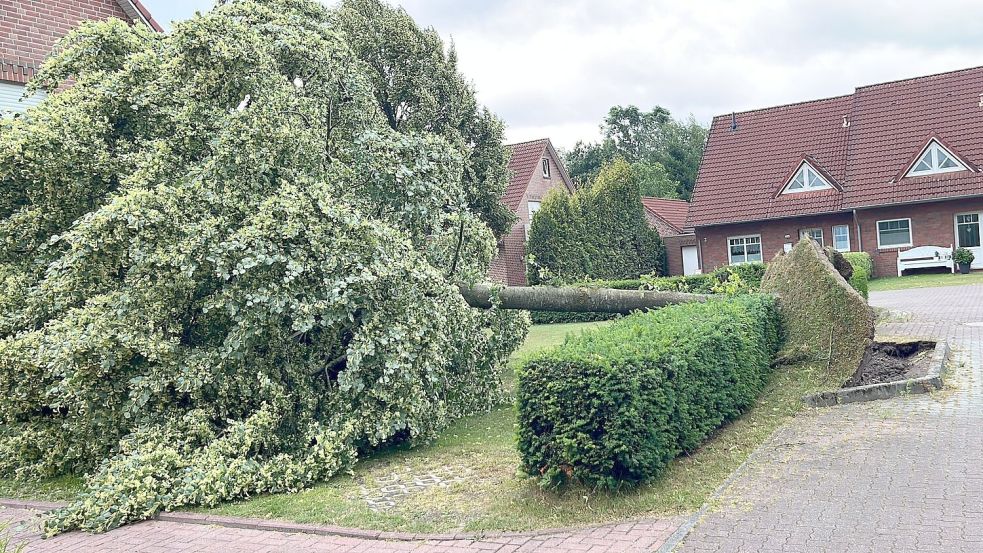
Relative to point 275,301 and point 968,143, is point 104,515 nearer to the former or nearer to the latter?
point 275,301

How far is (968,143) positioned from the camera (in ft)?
91.8

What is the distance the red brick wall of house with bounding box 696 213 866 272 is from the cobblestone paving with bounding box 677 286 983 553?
21982mm

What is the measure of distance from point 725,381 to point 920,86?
27644mm

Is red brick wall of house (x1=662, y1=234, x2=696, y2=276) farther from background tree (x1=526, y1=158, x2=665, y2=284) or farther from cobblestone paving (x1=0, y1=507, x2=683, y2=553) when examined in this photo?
cobblestone paving (x1=0, y1=507, x2=683, y2=553)

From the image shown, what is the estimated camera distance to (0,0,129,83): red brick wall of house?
42.0 feet

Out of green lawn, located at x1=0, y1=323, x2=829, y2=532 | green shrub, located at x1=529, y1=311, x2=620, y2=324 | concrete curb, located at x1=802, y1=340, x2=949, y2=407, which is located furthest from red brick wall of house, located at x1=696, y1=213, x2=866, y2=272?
green lawn, located at x1=0, y1=323, x2=829, y2=532

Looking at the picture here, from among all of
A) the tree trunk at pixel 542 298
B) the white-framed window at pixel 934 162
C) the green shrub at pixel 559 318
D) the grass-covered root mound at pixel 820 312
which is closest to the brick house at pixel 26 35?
the tree trunk at pixel 542 298

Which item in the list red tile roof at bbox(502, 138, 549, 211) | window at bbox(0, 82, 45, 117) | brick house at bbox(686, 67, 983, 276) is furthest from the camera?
red tile roof at bbox(502, 138, 549, 211)

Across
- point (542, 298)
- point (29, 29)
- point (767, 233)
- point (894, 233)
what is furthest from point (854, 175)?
point (29, 29)

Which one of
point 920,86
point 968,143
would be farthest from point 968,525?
point 920,86

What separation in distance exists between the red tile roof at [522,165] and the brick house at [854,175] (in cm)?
757

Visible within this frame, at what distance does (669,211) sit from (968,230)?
1696cm

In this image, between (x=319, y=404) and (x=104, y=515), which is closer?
(x=104, y=515)

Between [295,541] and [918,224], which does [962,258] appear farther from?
[295,541]
